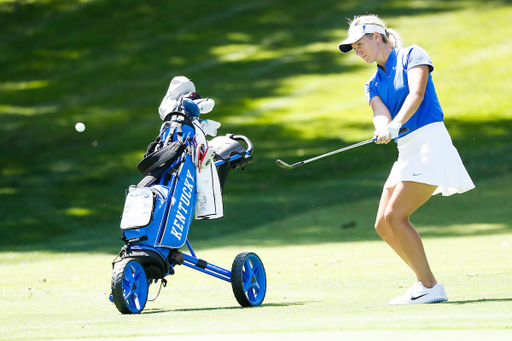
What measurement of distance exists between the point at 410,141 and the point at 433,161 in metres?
0.24

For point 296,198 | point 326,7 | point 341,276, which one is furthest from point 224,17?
point 341,276

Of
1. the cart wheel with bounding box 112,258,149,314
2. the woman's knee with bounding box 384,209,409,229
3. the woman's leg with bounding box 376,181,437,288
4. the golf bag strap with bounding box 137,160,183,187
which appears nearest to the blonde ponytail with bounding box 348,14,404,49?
the woman's leg with bounding box 376,181,437,288

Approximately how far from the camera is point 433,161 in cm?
551

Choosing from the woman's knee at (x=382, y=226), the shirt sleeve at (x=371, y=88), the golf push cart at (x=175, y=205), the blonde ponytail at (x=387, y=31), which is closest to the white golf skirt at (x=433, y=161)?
the woman's knee at (x=382, y=226)

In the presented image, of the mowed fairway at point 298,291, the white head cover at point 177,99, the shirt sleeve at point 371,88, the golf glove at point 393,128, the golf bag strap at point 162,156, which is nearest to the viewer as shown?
the mowed fairway at point 298,291

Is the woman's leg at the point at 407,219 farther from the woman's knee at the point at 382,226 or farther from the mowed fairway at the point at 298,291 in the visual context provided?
the mowed fairway at the point at 298,291

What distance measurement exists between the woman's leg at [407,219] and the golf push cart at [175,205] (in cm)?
124

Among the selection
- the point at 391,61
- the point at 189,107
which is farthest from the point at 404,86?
the point at 189,107

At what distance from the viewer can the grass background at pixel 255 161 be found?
20.2ft

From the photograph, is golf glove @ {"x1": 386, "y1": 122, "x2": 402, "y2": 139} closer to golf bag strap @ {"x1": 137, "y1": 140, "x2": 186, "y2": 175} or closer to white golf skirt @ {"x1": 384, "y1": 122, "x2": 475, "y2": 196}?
white golf skirt @ {"x1": 384, "y1": 122, "x2": 475, "y2": 196}

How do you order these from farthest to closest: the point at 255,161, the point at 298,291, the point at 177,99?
1. the point at 255,161
2. the point at 298,291
3. the point at 177,99

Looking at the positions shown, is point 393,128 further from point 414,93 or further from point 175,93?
point 175,93

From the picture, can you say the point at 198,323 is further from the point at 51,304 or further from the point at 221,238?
the point at 221,238

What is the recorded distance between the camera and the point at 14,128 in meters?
23.4
